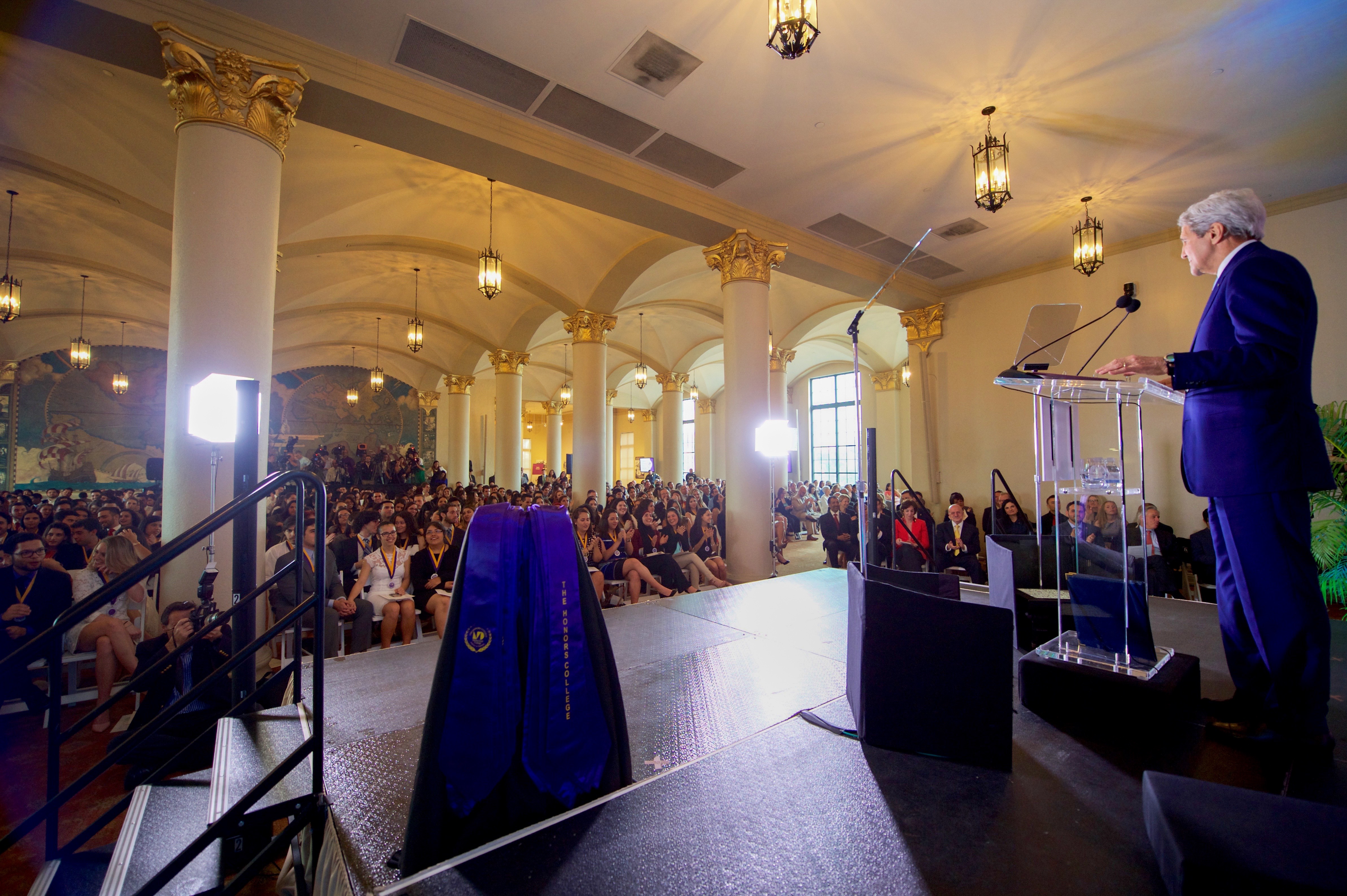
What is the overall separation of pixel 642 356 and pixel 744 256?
30.1 ft

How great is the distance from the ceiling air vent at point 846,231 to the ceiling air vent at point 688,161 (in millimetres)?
1747

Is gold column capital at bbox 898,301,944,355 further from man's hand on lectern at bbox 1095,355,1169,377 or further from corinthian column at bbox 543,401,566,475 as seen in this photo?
corinthian column at bbox 543,401,566,475

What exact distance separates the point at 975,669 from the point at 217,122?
200 inches

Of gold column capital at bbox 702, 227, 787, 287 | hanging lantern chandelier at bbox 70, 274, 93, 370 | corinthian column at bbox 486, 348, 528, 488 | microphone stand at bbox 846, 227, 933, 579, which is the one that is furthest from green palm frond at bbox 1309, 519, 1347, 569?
hanging lantern chandelier at bbox 70, 274, 93, 370

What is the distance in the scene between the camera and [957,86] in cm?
478

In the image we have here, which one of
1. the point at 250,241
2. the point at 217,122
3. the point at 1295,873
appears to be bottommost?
the point at 1295,873

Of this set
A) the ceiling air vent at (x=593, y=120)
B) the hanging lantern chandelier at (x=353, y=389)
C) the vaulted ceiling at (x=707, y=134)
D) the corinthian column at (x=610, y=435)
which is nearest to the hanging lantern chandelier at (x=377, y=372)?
the hanging lantern chandelier at (x=353, y=389)

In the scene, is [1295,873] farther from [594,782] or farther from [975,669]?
[594,782]

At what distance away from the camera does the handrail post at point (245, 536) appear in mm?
2236

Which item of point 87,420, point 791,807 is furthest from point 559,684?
point 87,420

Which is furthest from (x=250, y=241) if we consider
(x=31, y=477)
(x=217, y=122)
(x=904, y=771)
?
(x=31, y=477)

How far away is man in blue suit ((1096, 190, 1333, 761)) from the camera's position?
1.63m

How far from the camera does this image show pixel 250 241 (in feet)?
12.4

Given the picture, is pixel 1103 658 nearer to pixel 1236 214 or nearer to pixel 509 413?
pixel 1236 214
